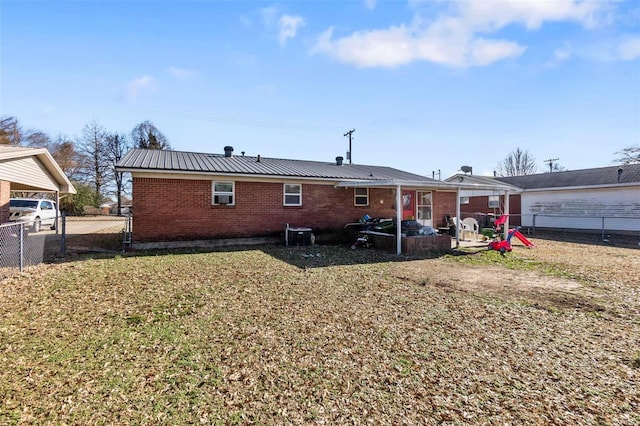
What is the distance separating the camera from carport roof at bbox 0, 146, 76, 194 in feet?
34.3

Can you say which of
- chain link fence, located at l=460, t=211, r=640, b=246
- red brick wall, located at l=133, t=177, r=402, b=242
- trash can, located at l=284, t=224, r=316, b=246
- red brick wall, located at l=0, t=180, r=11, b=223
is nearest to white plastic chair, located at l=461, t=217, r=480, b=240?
chain link fence, located at l=460, t=211, r=640, b=246

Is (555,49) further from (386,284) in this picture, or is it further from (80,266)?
(80,266)

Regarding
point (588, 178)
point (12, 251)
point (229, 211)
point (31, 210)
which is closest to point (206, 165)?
point (229, 211)

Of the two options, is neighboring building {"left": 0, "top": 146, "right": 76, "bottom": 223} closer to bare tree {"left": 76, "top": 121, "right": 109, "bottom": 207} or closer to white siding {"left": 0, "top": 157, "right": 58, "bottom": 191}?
white siding {"left": 0, "top": 157, "right": 58, "bottom": 191}

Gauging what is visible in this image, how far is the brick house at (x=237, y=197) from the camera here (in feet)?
36.4

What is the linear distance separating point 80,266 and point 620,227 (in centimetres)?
2518

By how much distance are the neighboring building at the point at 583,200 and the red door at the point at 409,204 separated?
21.7 feet

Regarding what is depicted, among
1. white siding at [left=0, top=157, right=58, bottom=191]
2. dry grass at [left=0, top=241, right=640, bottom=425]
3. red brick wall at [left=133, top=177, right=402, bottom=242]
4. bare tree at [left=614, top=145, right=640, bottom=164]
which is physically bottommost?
dry grass at [left=0, top=241, right=640, bottom=425]

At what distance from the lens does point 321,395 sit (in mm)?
2939

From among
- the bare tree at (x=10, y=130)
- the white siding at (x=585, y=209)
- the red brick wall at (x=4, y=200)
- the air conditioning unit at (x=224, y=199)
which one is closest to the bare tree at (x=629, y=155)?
the white siding at (x=585, y=209)

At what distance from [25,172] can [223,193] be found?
7353 millimetres

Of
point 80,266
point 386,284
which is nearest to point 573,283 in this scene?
point 386,284

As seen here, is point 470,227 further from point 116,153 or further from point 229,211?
point 116,153

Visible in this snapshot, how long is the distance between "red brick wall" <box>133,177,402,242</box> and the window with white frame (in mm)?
156
